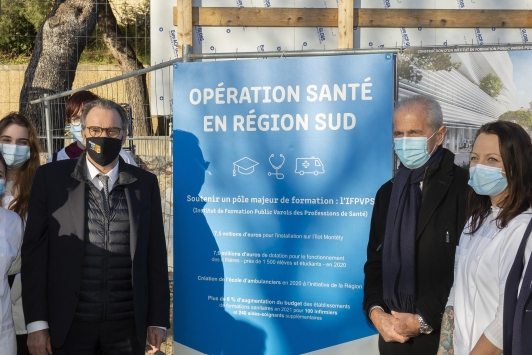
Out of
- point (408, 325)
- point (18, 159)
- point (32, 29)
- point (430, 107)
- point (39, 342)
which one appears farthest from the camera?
point (32, 29)

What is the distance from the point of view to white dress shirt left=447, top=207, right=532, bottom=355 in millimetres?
2588

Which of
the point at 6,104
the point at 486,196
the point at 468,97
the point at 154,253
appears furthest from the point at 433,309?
the point at 6,104

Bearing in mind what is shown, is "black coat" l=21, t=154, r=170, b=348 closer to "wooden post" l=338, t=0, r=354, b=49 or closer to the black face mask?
the black face mask

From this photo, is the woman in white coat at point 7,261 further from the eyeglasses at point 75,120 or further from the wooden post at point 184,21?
the wooden post at point 184,21

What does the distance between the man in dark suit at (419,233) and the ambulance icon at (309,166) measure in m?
0.52

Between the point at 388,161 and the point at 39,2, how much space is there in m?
18.1

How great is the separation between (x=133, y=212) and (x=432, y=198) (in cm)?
152

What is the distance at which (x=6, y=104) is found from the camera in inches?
619

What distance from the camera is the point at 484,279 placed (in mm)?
2688

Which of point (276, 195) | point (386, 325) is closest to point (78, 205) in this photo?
point (276, 195)

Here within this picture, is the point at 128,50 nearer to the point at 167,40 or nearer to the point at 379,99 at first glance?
the point at 167,40

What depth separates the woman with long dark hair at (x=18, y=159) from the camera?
3.81m

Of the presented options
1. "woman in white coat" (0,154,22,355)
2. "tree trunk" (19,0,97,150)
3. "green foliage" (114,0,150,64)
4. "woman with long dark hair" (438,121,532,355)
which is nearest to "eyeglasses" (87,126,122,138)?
"woman in white coat" (0,154,22,355)

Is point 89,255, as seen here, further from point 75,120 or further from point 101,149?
point 75,120
